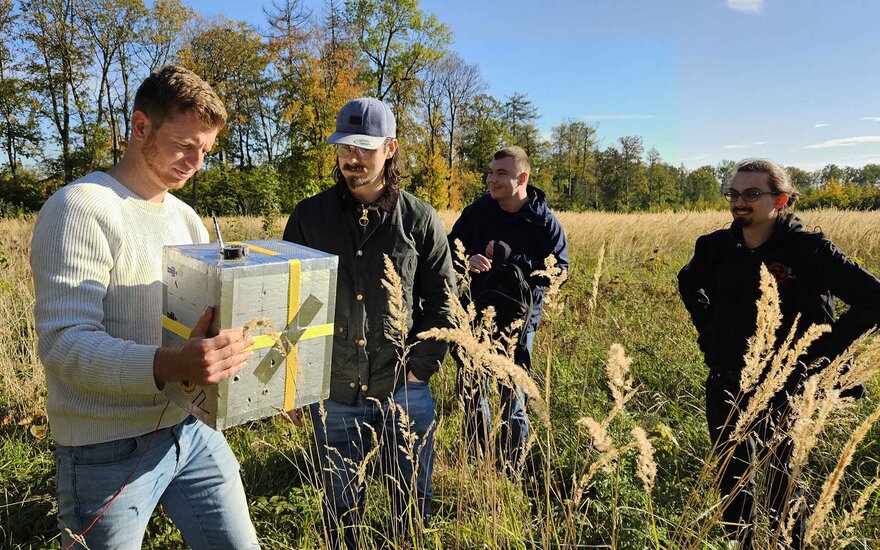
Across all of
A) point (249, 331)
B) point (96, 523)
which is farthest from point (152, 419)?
point (249, 331)

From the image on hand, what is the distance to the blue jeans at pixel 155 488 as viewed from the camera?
4.92 feet

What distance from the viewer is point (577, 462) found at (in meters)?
2.76

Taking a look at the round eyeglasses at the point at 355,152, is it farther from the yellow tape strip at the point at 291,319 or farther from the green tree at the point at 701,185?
the green tree at the point at 701,185

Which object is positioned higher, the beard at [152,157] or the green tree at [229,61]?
the green tree at [229,61]

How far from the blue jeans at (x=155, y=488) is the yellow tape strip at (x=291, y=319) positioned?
44 cm

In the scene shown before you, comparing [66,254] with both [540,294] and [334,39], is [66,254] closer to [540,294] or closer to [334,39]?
[540,294]

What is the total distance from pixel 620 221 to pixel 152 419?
460 inches

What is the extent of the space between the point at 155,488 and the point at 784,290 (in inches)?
108

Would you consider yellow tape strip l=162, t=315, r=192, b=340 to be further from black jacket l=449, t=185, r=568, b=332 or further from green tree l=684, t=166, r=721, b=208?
green tree l=684, t=166, r=721, b=208

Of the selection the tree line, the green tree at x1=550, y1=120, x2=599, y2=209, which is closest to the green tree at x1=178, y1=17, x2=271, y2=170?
the tree line

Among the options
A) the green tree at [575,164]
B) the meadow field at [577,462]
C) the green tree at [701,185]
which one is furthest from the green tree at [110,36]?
the green tree at [701,185]

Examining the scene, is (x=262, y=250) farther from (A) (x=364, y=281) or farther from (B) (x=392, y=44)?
(B) (x=392, y=44)

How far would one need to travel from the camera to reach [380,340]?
2393 millimetres

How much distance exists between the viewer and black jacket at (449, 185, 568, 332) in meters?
3.56
